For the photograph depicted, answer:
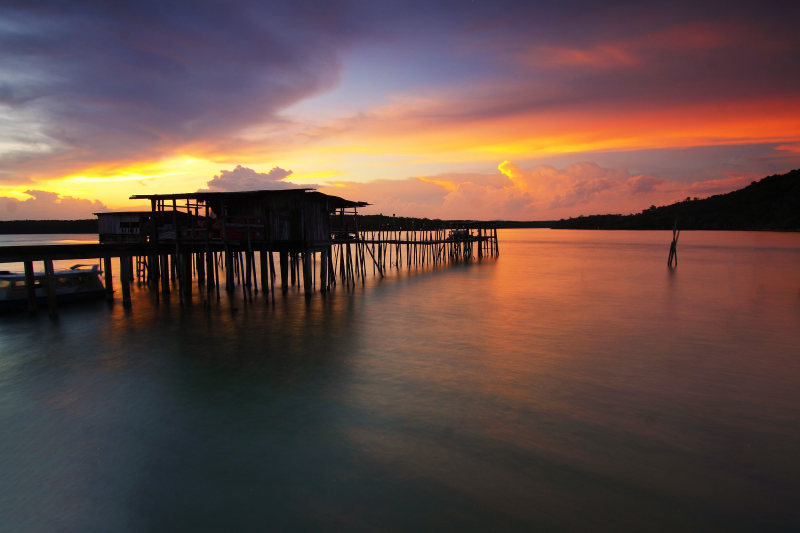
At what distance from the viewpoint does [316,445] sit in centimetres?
739

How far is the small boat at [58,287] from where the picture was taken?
18641 millimetres

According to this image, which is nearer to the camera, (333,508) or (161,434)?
(333,508)

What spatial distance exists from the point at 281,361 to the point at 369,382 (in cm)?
306

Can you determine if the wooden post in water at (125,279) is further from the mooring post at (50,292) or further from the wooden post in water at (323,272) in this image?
the wooden post in water at (323,272)

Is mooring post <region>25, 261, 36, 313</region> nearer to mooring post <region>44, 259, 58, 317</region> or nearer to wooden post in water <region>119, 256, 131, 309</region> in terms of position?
mooring post <region>44, 259, 58, 317</region>

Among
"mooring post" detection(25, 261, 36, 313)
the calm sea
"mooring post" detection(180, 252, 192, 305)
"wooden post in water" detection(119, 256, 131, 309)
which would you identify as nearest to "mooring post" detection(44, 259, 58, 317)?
"mooring post" detection(25, 261, 36, 313)

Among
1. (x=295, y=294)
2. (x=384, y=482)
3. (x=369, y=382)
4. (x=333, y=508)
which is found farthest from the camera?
(x=295, y=294)

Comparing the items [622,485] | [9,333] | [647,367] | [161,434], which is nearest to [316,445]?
[161,434]

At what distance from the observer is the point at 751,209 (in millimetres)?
141000

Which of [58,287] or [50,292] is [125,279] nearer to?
[50,292]

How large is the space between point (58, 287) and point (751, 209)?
576ft

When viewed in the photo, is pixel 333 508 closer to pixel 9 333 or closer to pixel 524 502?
pixel 524 502

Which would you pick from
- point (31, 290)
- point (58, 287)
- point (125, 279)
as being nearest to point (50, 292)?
point (31, 290)

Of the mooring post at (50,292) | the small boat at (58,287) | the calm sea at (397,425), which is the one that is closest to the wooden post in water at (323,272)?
the calm sea at (397,425)
